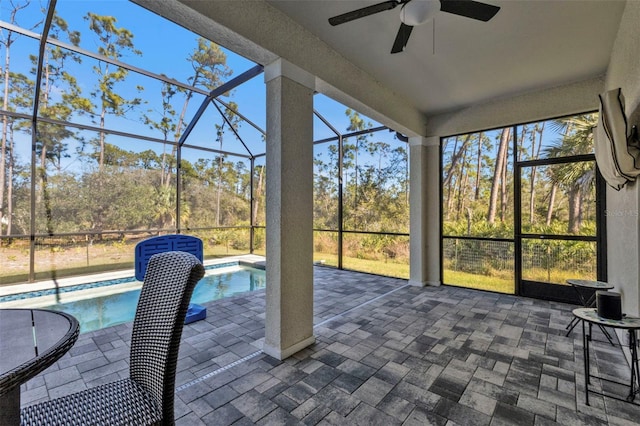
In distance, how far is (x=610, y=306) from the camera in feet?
6.37

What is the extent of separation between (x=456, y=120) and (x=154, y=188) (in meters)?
7.28

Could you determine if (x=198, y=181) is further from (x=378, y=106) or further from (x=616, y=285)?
(x=616, y=285)

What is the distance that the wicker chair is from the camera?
1044mm

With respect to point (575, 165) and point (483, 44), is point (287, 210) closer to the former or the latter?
point (483, 44)

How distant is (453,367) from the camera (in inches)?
94.9

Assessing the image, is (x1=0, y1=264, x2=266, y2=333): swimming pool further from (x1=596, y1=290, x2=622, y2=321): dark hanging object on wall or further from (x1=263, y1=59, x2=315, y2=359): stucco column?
(x1=596, y1=290, x2=622, y2=321): dark hanging object on wall

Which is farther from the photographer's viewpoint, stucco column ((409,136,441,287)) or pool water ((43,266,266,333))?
stucco column ((409,136,441,287))

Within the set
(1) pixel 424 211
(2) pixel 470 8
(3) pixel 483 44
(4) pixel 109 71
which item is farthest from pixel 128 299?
(3) pixel 483 44

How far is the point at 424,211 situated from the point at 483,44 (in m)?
2.79

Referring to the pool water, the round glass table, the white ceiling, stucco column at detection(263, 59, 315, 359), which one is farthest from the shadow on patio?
the white ceiling

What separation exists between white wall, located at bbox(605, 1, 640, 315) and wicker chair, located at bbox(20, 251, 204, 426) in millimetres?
3232

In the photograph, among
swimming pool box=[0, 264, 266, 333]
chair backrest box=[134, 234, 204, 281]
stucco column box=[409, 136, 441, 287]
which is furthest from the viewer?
stucco column box=[409, 136, 441, 287]

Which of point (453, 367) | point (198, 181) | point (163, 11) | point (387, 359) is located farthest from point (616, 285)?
point (198, 181)

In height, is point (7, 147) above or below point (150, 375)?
above
